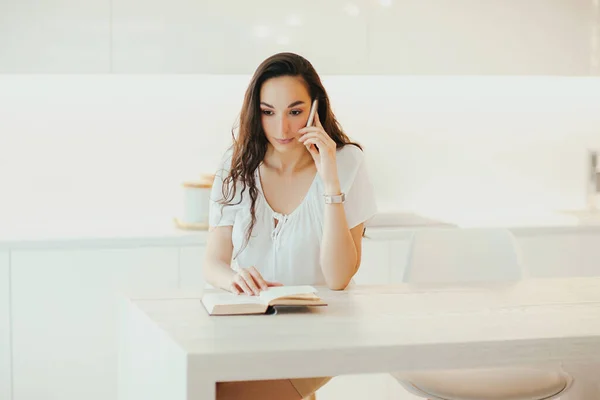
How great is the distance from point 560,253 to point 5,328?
2.27 m

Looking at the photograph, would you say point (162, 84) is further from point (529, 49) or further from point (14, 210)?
point (529, 49)

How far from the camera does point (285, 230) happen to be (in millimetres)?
2688

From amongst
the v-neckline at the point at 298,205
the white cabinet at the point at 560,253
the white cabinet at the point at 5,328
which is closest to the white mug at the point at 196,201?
→ the white cabinet at the point at 5,328

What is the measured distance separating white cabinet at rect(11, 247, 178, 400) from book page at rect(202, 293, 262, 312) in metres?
1.23

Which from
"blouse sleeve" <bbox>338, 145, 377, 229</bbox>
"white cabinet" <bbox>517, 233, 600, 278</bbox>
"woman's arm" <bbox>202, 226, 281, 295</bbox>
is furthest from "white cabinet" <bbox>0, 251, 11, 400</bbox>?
"white cabinet" <bbox>517, 233, 600, 278</bbox>

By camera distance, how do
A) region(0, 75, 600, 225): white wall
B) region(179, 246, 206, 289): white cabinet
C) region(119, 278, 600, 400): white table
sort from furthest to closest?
region(0, 75, 600, 225): white wall, region(179, 246, 206, 289): white cabinet, region(119, 278, 600, 400): white table

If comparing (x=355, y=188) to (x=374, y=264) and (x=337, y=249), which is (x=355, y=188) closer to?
(x=337, y=249)

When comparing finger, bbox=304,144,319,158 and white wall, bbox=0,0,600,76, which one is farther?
white wall, bbox=0,0,600,76

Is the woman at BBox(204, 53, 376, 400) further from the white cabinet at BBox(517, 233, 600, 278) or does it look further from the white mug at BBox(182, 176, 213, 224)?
the white cabinet at BBox(517, 233, 600, 278)

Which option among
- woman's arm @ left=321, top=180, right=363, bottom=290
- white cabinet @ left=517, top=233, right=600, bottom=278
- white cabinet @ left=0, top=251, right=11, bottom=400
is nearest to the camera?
woman's arm @ left=321, top=180, right=363, bottom=290

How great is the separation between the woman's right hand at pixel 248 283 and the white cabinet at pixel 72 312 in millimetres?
1159

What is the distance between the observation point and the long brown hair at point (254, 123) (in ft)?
8.77

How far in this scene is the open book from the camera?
2141 millimetres

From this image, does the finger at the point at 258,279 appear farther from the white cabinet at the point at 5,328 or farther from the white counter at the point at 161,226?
the white cabinet at the point at 5,328
